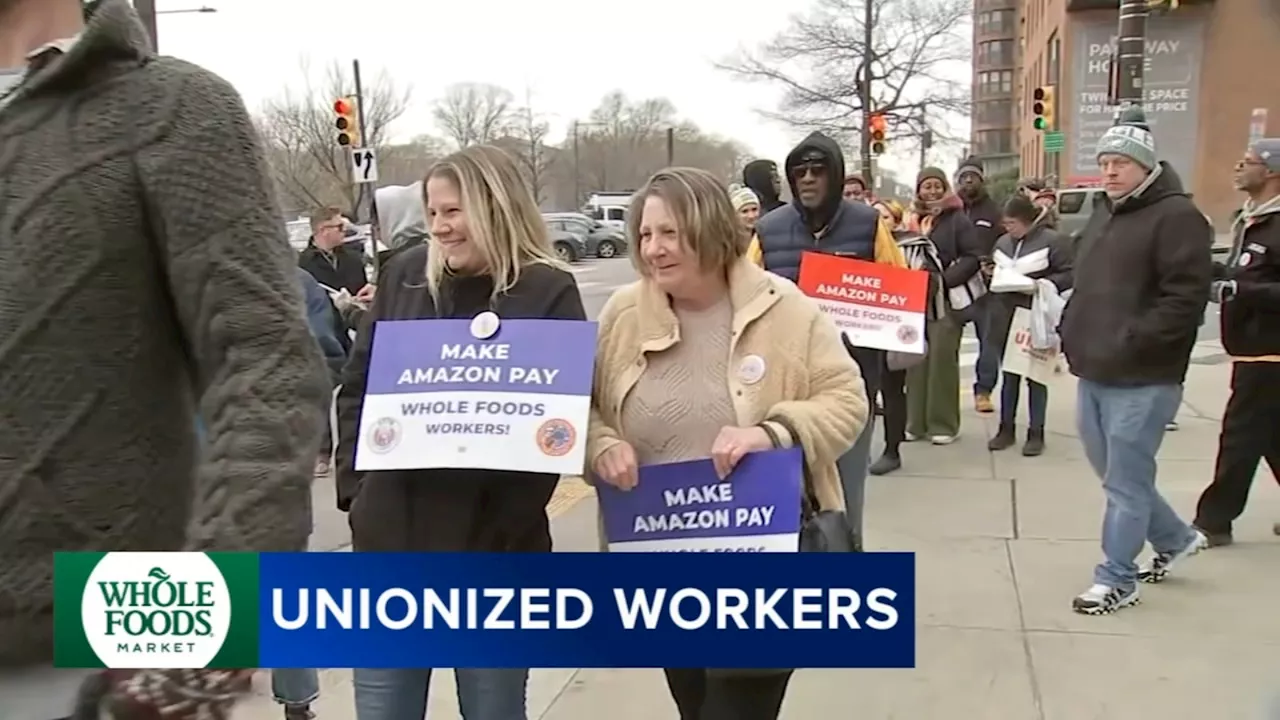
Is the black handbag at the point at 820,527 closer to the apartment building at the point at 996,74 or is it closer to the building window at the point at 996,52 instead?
the apartment building at the point at 996,74

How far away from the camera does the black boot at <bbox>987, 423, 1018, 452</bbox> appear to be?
843cm

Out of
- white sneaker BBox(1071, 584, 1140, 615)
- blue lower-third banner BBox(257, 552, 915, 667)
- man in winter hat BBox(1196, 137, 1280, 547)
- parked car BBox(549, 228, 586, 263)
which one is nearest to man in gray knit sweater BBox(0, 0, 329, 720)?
blue lower-third banner BBox(257, 552, 915, 667)

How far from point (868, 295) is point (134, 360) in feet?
14.0

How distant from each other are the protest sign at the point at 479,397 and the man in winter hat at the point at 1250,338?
12.9 feet

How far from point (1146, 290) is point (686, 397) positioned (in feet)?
8.64

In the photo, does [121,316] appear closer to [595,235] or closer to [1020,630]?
[1020,630]

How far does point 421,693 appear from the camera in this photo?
3.03 metres

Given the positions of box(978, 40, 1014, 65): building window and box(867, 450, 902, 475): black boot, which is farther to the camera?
box(978, 40, 1014, 65): building window

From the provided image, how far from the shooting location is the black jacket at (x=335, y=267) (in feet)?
30.1

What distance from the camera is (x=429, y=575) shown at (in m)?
2.46

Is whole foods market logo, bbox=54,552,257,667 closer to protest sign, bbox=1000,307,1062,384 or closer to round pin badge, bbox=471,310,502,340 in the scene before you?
round pin badge, bbox=471,310,502,340

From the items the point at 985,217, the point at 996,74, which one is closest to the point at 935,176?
the point at 985,217

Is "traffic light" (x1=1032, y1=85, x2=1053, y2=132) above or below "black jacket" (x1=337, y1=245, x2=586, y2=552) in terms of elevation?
above

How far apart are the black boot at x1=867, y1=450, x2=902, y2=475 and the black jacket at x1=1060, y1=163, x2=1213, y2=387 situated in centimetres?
292
